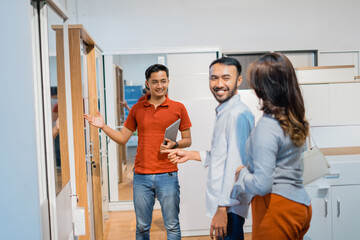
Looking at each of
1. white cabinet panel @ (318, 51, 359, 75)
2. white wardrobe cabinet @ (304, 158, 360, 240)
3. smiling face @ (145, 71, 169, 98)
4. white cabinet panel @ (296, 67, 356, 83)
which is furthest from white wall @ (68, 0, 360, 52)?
white wardrobe cabinet @ (304, 158, 360, 240)

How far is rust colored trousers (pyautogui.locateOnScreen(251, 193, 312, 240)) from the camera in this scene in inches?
51.7

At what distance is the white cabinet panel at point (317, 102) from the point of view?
3.66m

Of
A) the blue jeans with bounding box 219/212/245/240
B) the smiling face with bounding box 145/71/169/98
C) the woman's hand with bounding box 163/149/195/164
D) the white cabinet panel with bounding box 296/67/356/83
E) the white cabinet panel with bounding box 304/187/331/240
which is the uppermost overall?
the white cabinet panel with bounding box 296/67/356/83

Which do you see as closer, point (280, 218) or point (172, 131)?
point (280, 218)

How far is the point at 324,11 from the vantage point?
4.66 meters

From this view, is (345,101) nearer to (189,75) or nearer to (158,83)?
(189,75)

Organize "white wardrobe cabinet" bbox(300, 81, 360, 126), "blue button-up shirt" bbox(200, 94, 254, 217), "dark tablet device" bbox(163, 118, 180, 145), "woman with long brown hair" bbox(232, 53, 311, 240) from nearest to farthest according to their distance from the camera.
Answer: "woman with long brown hair" bbox(232, 53, 311, 240) < "blue button-up shirt" bbox(200, 94, 254, 217) < "dark tablet device" bbox(163, 118, 180, 145) < "white wardrobe cabinet" bbox(300, 81, 360, 126)

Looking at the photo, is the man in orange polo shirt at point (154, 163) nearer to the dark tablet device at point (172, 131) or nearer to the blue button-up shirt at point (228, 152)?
the dark tablet device at point (172, 131)

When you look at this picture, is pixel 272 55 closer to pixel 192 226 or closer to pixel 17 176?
pixel 17 176

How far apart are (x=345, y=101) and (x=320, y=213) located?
169 centimetres

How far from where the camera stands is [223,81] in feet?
5.59

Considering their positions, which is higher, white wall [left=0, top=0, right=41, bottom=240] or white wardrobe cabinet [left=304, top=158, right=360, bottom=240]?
white wall [left=0, top=0, right=41, bottom=240]

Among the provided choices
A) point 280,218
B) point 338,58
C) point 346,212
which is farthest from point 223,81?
point 338,58

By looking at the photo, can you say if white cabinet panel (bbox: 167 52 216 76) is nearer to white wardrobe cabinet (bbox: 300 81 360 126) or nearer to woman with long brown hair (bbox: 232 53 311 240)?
white wardrobe cabinet (bbox: 300 81 360 126)
